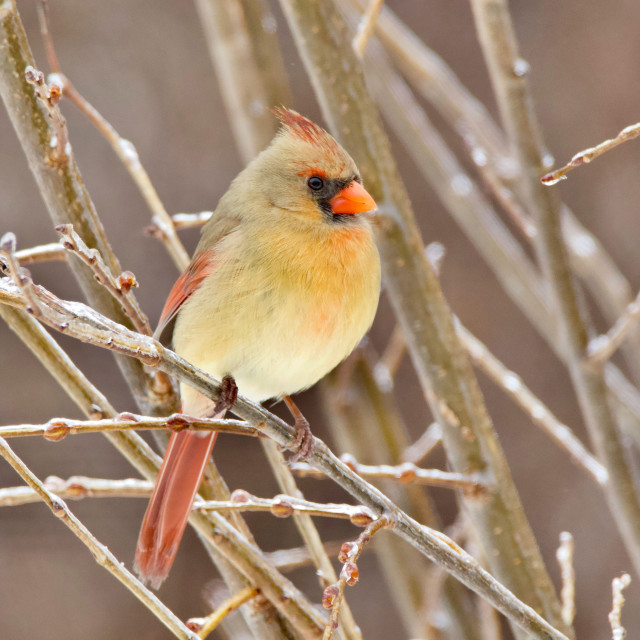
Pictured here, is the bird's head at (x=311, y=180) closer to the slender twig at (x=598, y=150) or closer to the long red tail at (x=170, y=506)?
the long red tail at (x=170, y=506)

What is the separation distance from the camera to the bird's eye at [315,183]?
1670 mm

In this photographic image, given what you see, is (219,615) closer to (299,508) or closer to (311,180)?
(299,508)

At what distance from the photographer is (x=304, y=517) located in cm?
130

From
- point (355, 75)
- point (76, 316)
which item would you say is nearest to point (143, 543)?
point (76, 316)

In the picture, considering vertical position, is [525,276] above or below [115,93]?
below

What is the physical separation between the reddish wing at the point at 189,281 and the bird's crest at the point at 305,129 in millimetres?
295

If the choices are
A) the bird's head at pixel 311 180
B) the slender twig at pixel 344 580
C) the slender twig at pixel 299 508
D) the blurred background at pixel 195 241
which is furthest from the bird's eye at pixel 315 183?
the blurred background at pixel 195 241

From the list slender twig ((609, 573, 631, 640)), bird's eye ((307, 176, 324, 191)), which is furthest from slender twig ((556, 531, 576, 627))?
bird's eye ((307, 176, 324, 191))

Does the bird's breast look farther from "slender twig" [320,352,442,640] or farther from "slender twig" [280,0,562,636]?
"slender twig" [320,352,442,640]

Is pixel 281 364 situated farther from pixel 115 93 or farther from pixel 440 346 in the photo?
pixel 115 93

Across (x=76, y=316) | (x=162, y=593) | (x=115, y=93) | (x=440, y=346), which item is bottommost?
(x=162, y=593)

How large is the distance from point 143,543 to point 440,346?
2.15 feet

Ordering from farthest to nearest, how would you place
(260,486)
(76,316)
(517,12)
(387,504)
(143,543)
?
(517,12) < (260,486) < (143,543) < (387,504) < (76,316)

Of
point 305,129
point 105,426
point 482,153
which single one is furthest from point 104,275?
point 482,153
